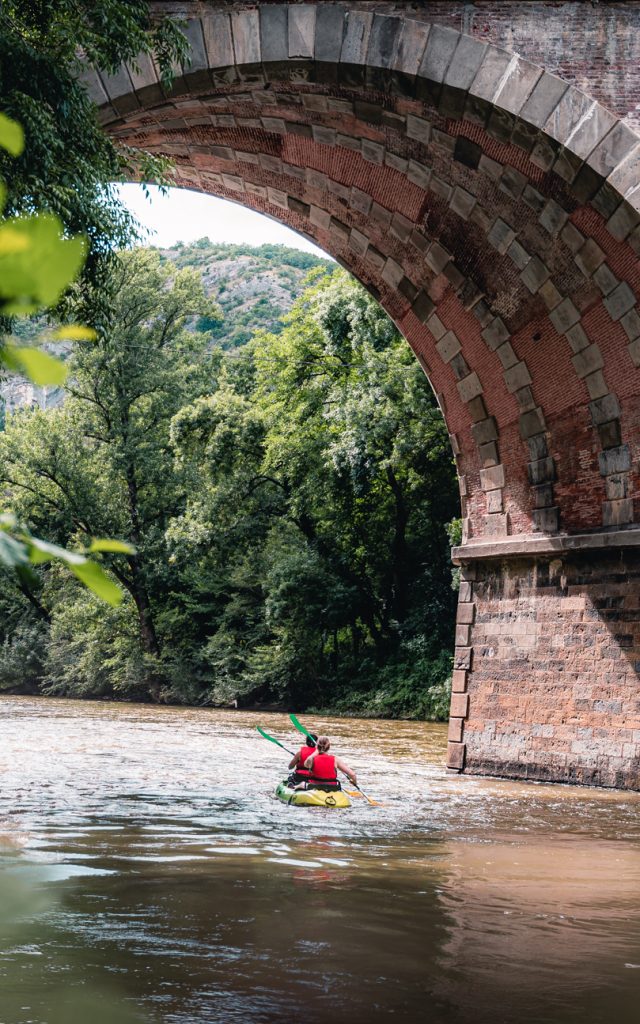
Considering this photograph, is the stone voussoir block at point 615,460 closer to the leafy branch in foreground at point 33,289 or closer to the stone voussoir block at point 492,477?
the stone voussoir block at point 492,477

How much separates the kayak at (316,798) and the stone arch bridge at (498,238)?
3.13 meters

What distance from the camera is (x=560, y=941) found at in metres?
6.16

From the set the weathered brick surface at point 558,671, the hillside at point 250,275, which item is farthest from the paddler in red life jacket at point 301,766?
the hillside at point 250,275

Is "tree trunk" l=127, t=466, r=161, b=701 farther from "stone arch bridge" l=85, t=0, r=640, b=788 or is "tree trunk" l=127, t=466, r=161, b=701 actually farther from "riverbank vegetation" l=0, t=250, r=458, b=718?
"stone arch bridge" l=85, t=0, r=640, b=788

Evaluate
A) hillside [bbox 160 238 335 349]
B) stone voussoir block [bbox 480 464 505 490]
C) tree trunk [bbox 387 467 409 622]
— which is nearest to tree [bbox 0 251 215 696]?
tree trunk [bbox 387 467 409 622]

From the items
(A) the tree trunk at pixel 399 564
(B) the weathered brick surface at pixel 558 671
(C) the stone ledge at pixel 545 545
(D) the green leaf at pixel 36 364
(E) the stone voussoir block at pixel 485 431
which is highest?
(A) the tree trunk at pixel 399 564

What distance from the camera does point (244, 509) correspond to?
3547 centimetres

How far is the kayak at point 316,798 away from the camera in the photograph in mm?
11828

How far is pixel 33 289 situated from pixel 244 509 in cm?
3467

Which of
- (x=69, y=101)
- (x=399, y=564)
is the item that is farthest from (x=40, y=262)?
(x=399, y=564)

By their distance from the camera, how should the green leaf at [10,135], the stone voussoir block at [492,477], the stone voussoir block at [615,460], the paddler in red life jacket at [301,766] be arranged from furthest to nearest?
the stone voussoir block at [492,477], the stone voussoir block at [615,460], the paddler in red life jacket at [301,766], the green leaf at [10,135]

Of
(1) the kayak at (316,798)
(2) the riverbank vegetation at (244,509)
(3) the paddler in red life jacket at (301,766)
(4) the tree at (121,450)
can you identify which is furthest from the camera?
(4) the tree at (121,450)

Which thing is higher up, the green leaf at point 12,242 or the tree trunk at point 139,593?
the tree trunk at point 139,593

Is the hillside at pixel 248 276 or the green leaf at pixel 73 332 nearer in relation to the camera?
the green leaf at pixel 73 332
